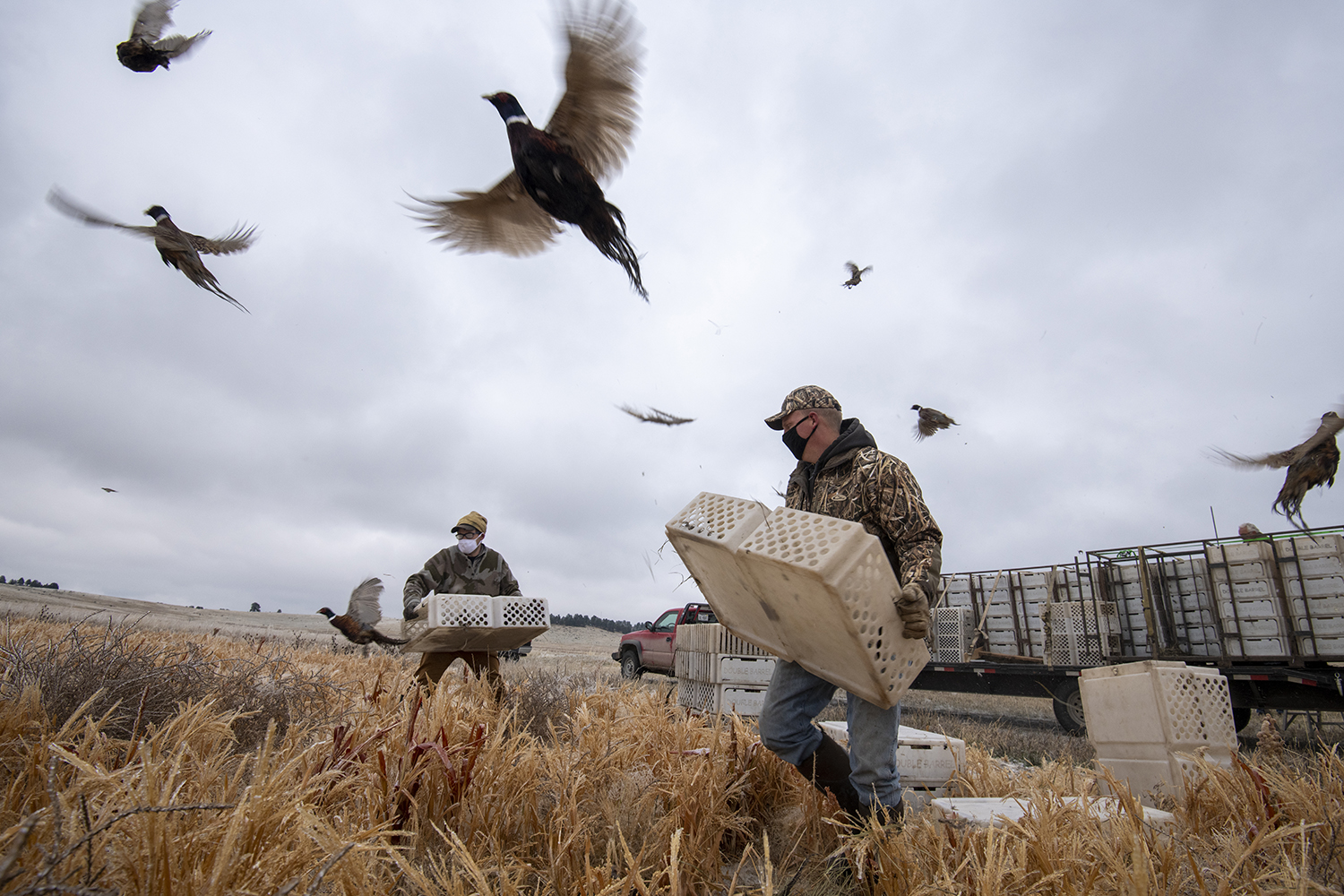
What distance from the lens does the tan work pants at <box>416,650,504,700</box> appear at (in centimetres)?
522

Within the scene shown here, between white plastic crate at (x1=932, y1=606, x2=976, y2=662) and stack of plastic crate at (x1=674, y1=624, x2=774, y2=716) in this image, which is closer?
stack of plastic crate at (x1=674, y1=624, x2=774, y2=716)

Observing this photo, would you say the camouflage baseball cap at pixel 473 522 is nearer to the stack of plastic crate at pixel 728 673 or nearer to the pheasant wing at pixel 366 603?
the stack of plastic crate at pixel 728 673

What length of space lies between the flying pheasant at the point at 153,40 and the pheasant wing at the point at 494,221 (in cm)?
152

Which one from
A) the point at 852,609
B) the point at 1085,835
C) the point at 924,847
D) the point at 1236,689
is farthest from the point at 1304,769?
the point at 1236,689

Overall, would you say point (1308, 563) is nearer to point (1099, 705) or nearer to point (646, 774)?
point (1099, 705)

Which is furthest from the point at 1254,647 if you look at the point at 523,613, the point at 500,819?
the point at 500,819

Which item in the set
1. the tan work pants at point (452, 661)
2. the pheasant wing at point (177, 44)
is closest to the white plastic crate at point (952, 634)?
the tan work pants at point (452, 661)

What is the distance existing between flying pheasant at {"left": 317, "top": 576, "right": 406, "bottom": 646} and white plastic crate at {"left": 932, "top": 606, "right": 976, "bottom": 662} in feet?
28.1

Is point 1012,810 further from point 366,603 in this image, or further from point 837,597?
point 366,603

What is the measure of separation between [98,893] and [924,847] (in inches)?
86.8

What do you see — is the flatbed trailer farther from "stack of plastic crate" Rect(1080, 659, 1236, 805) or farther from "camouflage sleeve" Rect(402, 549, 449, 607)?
"camouflage sleeve" Rect(402, 549, 449, 607)

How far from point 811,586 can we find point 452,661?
4.24 meters

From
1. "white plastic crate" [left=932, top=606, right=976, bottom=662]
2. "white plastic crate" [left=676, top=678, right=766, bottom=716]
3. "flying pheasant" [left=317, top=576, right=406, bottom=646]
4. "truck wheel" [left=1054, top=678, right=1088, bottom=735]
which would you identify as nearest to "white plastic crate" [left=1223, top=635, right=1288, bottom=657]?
"truck wheel" [left=1054, top=678, right=1088, bottom=735]

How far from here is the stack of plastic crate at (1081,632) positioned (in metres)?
→ 8.99
